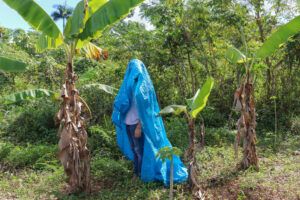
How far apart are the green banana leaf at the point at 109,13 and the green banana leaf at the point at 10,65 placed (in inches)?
42.5

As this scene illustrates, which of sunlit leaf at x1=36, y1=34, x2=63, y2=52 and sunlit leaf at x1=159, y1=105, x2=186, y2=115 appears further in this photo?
sunlit leaf at x1=36, y1=34, x2=63, y2=52

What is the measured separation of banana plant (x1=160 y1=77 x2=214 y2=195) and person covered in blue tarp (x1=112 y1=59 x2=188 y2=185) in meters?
0.57

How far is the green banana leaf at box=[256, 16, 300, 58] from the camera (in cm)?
558

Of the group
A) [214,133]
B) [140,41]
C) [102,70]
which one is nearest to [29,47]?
[102,70]

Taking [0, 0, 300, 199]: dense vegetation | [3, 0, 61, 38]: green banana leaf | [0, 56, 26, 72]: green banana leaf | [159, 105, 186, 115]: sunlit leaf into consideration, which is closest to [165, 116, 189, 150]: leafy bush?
[0, 0, 300, 199]: dense vegetation

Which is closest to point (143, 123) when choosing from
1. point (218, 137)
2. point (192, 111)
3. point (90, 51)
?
point (192, 111)

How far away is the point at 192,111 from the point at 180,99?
5336 millimetres

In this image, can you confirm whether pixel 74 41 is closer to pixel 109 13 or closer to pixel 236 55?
pixel 109 13

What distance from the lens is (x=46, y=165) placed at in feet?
22.7

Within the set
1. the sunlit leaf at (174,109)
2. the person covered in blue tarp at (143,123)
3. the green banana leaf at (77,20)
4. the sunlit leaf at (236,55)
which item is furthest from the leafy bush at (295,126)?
the green banana leaf at (77,20)

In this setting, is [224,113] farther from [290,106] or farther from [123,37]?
[123,37]

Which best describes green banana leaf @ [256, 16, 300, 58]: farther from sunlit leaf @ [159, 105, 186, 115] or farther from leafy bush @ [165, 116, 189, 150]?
leafy bush @ [165, 116, 189, 150]

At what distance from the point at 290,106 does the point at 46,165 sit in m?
6.35

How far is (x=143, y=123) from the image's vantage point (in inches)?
232
